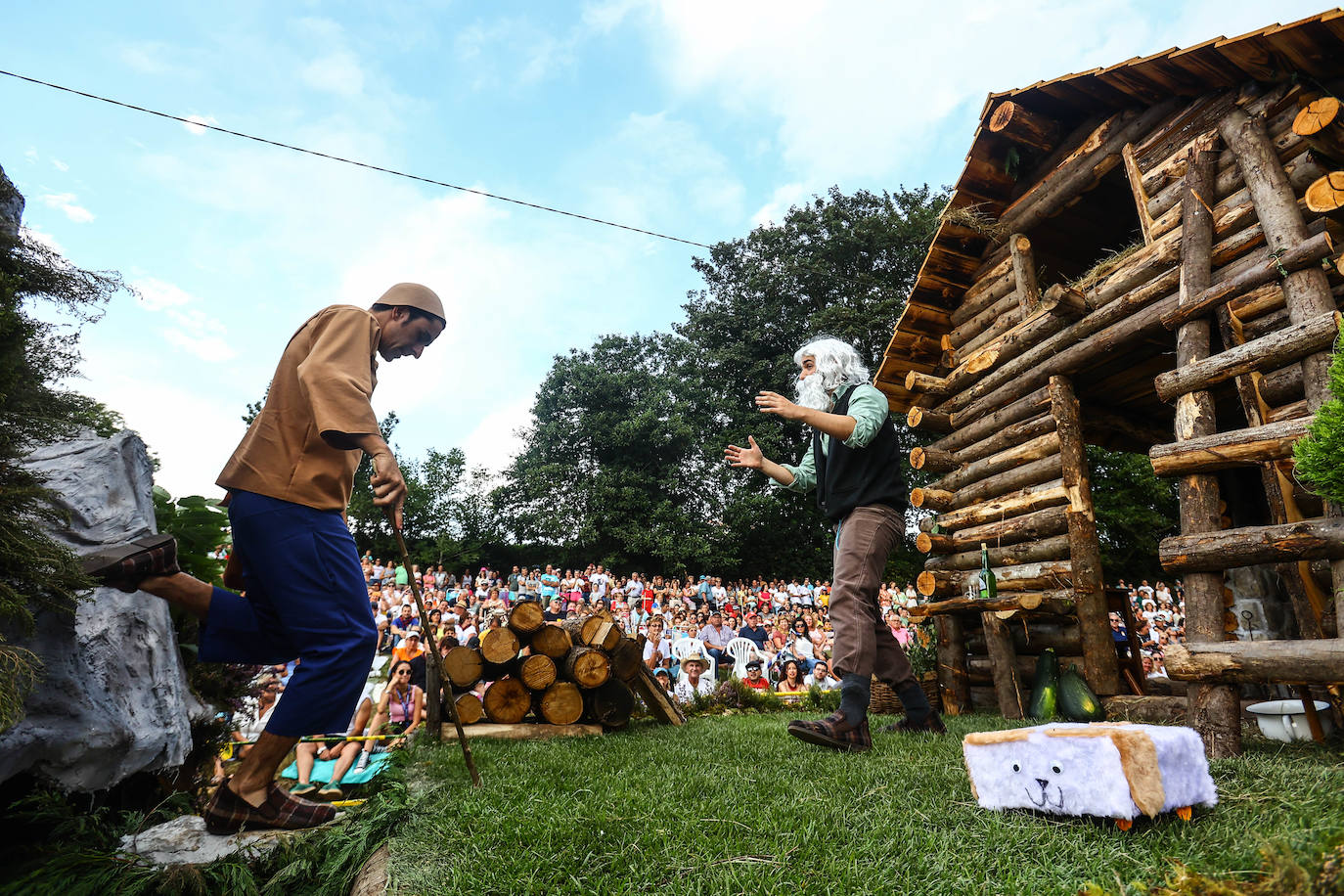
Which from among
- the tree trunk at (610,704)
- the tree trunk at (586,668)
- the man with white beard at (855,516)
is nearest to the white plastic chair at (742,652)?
the tree trunk at (610,704)

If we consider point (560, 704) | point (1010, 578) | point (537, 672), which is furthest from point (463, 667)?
point (1010, 578)

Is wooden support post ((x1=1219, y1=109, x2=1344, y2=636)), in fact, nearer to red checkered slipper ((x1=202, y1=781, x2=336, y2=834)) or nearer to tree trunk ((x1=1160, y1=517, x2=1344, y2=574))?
tree trunk ((x1=1160, y1=517, x2=1344, y2=574))

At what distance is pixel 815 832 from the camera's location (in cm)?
219

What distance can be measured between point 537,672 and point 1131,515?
754 inches

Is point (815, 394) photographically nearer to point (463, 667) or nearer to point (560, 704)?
point (560, 704)

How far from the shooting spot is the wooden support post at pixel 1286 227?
378 centimetres

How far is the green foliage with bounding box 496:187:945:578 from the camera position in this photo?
2738cm

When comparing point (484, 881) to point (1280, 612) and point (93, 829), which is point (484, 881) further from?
point (1280, 612)

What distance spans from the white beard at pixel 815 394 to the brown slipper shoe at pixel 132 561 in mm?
3486

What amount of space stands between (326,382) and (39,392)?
3.69 ft

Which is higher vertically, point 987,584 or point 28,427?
point 28,427

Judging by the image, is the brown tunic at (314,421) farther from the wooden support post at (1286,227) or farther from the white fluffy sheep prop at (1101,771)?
the wooden support post at (1286,227)

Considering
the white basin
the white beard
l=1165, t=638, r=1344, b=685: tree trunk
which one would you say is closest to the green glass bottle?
the white basin

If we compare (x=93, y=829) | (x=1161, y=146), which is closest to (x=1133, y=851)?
(x=93, y=829)
